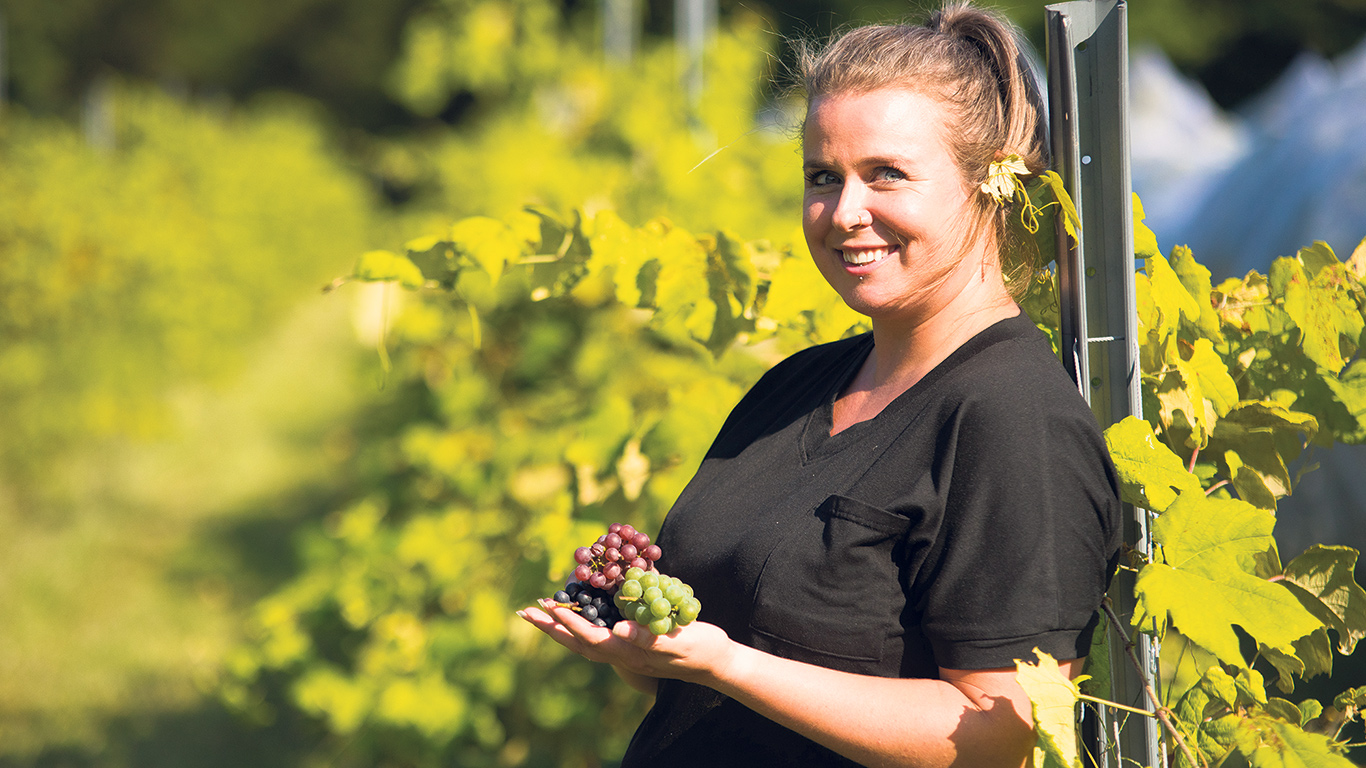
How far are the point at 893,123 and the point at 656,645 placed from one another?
65 cm

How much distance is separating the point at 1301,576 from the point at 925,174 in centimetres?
69

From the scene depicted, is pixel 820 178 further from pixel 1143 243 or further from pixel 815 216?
pixel 1143 243

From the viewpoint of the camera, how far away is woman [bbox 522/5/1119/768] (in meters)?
1.16

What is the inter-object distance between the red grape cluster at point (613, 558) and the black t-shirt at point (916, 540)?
0.43 ft

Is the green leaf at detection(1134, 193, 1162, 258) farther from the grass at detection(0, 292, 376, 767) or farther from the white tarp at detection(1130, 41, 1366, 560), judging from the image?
the grass at detection(0, 292, 376, 767)

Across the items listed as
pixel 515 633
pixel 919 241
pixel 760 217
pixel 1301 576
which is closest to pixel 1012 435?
pixel 919 241

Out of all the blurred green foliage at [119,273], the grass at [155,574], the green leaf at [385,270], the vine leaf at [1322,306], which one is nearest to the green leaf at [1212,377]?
the vine leaf at [1322,306]

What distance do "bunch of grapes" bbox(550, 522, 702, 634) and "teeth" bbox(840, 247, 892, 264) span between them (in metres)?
0.42

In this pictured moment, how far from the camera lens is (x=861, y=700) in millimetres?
1197

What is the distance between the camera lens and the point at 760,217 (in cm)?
459

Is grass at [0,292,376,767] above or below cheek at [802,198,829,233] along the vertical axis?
below

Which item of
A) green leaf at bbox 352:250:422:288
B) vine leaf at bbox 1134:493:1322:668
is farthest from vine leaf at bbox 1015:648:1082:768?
green leaf at bbox 352:250:422:288

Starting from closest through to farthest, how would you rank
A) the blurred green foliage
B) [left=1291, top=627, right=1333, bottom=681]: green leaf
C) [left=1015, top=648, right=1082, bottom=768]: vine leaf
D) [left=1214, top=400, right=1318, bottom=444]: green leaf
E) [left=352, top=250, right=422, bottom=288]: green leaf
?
[left=1015, top=648, right=1082, bottom=768]: vine leaf
[left=1291, top=627, right=1333, bottom=681]: green leaf
[left=1214, top=400, right=1318, bottom=444]: green leaf
[left=352, top=250, right=422, bottom=288]: green leaf
the blurred green foliage

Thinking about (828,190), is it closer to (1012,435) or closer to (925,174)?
(925,174)
